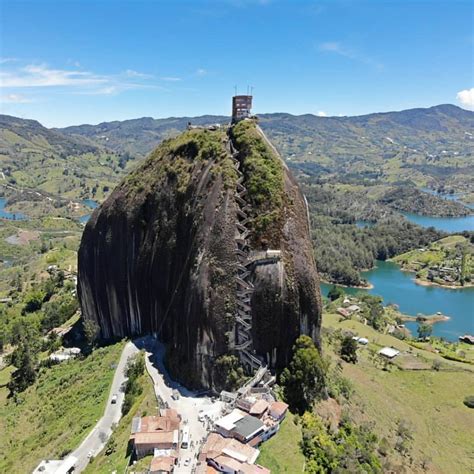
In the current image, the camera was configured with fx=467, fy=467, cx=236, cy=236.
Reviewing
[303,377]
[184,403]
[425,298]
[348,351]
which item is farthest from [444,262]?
[184,403]

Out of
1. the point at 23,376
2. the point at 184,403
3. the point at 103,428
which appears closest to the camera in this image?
the point at 184,403

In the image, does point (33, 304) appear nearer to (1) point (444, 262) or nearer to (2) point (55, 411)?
(2) point (55, 411)

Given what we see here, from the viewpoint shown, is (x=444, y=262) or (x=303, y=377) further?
(x=444, y=262)

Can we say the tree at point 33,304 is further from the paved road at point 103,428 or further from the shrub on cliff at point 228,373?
the shrub on cliff at point 228,373

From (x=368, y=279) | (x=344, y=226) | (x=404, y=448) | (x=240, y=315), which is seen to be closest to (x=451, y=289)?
(x=368, y=279)

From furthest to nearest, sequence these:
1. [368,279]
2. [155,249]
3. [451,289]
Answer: [368,279] → [451,289] → [155,249]

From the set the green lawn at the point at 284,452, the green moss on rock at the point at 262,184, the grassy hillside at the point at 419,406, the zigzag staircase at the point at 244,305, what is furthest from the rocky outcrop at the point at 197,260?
the grassy hillside at the point at 419,406

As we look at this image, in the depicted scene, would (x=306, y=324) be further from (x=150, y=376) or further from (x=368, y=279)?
(x=368, y=279)
